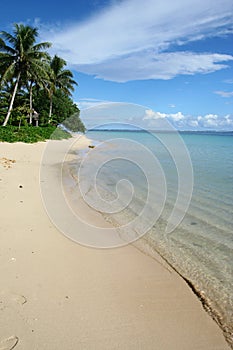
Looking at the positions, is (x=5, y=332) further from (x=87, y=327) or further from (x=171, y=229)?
(x=171, y=229)

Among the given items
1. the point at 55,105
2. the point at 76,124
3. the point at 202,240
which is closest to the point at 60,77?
the point at 55,105

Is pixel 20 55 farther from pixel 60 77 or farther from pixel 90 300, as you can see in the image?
pixel 90 300

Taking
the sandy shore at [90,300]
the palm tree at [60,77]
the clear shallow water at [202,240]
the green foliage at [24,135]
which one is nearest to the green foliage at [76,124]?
the clear shallow water at [202,240]

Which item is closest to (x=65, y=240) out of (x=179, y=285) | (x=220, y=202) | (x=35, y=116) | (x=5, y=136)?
(x=179, y=285)

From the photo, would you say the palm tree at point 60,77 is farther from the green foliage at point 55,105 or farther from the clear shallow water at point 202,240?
the clear shallow water at point 202,240

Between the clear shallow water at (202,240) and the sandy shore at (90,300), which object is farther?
the clear shallow water at (202,240)

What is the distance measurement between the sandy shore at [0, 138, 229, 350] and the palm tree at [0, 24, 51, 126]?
2485cm

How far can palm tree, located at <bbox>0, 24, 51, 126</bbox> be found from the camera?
26062 mm

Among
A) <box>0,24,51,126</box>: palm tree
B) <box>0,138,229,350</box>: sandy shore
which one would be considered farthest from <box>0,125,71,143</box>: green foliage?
<box>0,138,229,350</box>: sandy shore

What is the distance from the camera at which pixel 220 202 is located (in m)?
8.62

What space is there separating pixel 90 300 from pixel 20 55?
27.8m

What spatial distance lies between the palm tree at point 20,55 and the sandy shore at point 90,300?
81.5ft

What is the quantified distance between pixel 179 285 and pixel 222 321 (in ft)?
2.52

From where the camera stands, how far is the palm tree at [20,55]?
1026 inches
